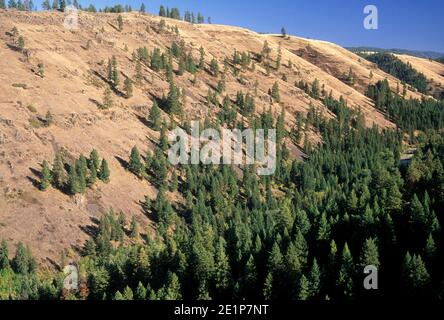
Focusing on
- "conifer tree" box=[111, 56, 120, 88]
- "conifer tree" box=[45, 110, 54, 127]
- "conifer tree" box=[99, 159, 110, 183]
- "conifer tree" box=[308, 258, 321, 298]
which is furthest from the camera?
"conifer tree" box=[111, 56, 120, 88]

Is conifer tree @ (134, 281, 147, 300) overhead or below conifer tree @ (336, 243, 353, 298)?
below

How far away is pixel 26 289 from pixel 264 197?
87.4 meters

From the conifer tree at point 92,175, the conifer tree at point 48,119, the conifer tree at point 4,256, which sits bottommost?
the conifer tree at point 4,256

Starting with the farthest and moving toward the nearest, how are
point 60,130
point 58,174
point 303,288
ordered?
point 60,130 < point 58,174 < point 303,288

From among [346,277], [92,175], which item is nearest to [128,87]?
[92,175]

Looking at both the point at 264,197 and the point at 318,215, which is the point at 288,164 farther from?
the point at 318,215

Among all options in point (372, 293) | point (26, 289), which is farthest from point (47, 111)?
point (372, 293)

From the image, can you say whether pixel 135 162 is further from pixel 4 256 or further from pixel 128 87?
pixel 4 256

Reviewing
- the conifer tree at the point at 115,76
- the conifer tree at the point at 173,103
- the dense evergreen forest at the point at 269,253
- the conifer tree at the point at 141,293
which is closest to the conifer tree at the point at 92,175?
the dense evergreen forest at the point at 269,253

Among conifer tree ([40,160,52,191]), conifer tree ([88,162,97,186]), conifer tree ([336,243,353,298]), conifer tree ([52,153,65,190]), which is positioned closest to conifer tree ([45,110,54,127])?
conifer tree ([52,153,65,190])

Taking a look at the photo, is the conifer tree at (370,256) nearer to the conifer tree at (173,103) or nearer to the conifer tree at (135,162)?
the conifer tree at (135,162)

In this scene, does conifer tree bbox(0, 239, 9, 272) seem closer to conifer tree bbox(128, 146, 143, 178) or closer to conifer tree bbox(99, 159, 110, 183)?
conifer tree bbox(99, 159, 110, 183)

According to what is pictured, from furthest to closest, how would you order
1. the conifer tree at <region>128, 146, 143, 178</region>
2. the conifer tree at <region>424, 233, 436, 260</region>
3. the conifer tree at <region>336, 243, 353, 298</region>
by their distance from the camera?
the conifer tree at <region>128, 146, 143, 178</region>
the conifer tree at <region>424, 233, 436, 260</region>
the conifer tree at <region>336, 243, 353, 298</region>

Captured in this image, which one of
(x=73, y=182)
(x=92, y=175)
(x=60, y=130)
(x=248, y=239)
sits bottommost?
(x=248, y=239)
